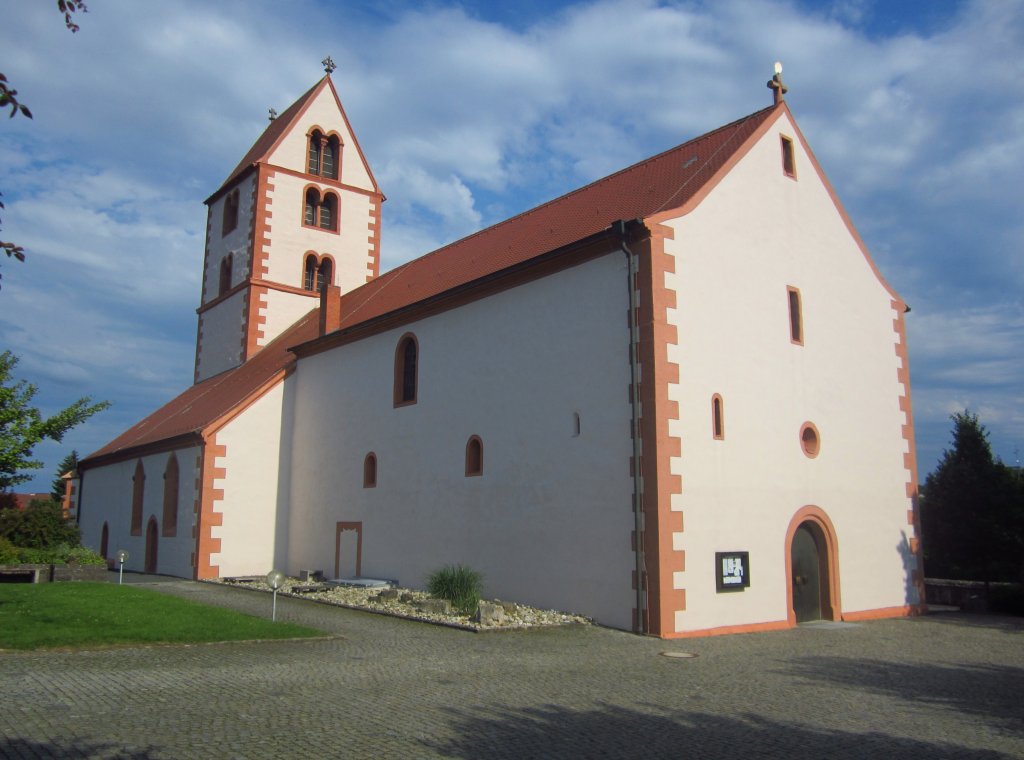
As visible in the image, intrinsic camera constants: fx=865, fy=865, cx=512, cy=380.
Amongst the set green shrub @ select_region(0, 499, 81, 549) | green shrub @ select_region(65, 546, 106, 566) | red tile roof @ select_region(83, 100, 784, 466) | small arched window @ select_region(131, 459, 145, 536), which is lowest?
green shrub @ select_region(65, 546, 106, 566)

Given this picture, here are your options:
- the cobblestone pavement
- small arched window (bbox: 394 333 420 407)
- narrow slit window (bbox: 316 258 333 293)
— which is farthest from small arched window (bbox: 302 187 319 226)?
the cobblestone pavement

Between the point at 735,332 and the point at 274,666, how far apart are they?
32.0 feet

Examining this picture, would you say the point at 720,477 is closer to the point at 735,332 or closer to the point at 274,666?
the point at 735,332

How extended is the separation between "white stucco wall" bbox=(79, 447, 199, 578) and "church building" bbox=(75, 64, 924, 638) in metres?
0.22

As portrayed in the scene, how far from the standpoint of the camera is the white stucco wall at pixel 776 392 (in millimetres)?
14547

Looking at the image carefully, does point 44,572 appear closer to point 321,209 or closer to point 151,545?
point 151,545

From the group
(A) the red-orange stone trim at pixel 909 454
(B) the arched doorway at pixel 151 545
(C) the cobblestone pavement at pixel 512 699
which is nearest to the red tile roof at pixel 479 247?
(B) the arched doorway at pixel 151 545

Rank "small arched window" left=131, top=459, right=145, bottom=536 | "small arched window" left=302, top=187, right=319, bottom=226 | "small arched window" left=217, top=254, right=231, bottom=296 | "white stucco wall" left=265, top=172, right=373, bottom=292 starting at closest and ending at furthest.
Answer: "small arched window" left=131, top=459, right=145, bottom=536 → "white stucco wall" left=265, top=172, right=373, bottom=292 → "small arched window" left=302, top=187, right=319, bottom=226 → "small arched window" left=217, top=254, right=231, bottom=296

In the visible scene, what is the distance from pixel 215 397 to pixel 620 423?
672 inches

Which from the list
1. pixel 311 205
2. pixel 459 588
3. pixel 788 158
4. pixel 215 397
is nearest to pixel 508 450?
pixel 459 588

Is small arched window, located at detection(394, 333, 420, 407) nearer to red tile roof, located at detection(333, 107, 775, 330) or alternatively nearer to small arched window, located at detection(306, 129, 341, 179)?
red tile roof, located at detection(333, 107, 775, 330)

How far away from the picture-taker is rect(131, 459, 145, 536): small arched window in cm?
2783

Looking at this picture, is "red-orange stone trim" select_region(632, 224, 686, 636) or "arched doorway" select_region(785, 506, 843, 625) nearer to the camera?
"red-orange stone trim" select_region(632, 224, 686, 636)

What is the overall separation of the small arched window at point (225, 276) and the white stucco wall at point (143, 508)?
708 cm
